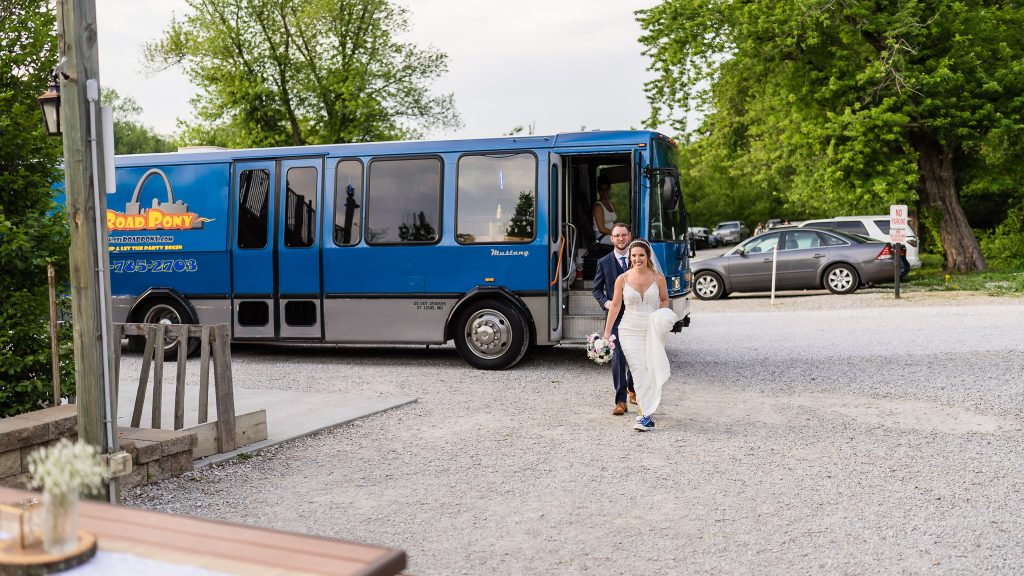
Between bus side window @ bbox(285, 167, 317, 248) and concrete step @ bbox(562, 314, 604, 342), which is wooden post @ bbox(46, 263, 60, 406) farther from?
concrete step @ bbox(562, 314, 604, 342)

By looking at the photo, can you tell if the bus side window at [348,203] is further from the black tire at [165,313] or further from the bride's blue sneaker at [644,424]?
the bride's blue sneaker at [644,424]

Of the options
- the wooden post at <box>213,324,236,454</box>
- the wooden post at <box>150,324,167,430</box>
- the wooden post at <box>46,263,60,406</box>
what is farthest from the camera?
the wooden post at <box>213,324,236,454</box>

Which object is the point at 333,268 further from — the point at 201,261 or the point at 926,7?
the point at 926,7

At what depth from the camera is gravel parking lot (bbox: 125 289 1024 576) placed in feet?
16.5

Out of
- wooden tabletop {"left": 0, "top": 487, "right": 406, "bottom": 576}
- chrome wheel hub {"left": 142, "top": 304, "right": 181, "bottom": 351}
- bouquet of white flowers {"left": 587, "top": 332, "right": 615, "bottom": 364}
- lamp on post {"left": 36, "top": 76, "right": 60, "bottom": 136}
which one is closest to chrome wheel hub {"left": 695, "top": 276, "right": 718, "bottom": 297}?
chrome wheel hub {"left": 142, "top": 304, "right": 181, "bottom": 351}

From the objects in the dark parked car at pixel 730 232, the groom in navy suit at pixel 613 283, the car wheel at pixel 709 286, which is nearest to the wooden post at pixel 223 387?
the groom in navy suit at pixel 613 283

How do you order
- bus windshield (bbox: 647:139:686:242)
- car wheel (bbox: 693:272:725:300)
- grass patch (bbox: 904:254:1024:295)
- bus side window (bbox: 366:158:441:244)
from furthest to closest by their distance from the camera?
car wheel (bbox: 693:272:725:300), grass patch (bbox: 904:254:1024:295), bus side window (bbox: 366:158:441:244), bus windshield (bbox: 647:139:686:242)

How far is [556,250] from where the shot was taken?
12.1 m

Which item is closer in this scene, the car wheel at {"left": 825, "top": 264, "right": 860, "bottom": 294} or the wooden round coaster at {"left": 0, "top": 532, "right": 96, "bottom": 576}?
the wooden round coaster at {"left": 0, "top": 532, "right": 96, "bottom": 576}

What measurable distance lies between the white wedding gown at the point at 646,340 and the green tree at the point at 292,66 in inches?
1142

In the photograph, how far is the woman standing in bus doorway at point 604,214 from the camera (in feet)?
42.0

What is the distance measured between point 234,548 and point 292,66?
3592 centimetres

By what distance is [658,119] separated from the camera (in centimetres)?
2612

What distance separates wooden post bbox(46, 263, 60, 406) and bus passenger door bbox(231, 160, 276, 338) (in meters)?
6.40
